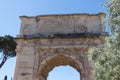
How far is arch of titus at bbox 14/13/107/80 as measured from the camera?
529 inches

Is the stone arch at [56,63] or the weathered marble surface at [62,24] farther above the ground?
the weathered marble surface at [62,24]

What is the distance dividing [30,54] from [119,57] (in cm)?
694

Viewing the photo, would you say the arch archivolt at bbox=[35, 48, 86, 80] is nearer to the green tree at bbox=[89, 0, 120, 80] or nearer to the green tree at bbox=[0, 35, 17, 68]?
the green tree at bbox=[89, 0, 120, 80]

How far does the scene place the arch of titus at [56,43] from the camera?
13.4 meters

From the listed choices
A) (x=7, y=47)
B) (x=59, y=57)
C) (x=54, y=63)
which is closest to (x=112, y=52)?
(x=59, y=57)

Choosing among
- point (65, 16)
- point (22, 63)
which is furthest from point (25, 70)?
point (65, 16)

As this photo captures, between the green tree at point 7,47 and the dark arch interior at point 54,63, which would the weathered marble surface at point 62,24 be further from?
the green tree at point 7,47

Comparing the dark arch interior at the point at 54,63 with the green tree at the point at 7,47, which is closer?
the dark arch interior at the point at 54,63

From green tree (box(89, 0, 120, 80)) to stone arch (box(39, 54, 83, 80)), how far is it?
4.47m

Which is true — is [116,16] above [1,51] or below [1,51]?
above

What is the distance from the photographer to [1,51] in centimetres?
2417

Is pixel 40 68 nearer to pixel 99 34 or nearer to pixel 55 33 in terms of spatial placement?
pixel 55 33

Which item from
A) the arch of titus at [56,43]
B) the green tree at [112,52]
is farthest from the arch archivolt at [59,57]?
the green tree at [112,52]

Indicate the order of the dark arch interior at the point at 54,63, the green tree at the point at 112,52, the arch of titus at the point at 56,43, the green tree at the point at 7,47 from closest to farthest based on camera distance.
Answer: the green tree at the point at 112,52 → the arch of titus at the point at 56,43 → the dark arch interior at the point at 54,63 → the green tree at the point at 7,47
